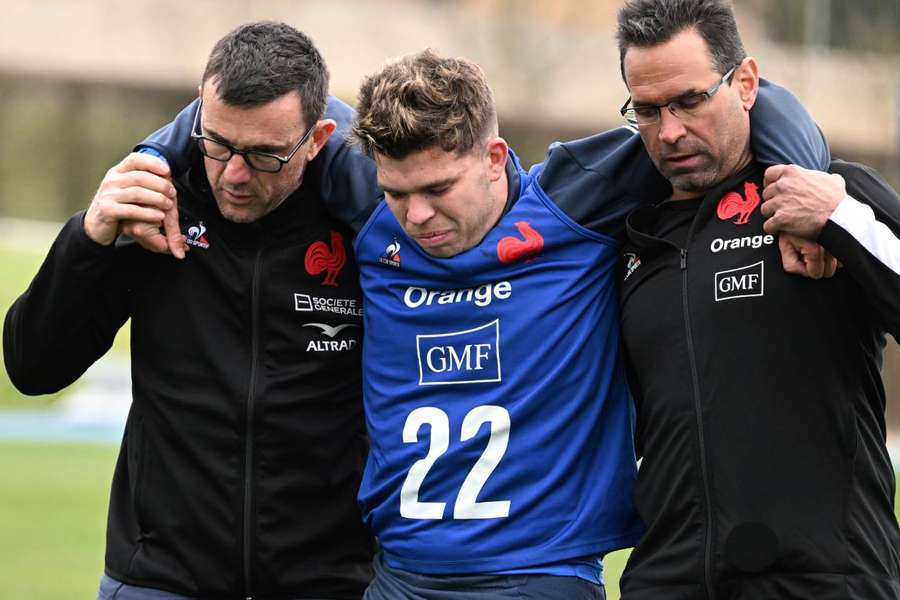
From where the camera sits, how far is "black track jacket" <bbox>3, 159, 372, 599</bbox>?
13.3ft

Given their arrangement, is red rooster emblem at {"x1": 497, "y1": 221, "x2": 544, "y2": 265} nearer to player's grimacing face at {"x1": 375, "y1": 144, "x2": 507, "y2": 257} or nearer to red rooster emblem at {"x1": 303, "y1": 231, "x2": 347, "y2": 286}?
player's grimacing face at {"x1": 375, "y1": 144, "x2": 507, "y2": 257}

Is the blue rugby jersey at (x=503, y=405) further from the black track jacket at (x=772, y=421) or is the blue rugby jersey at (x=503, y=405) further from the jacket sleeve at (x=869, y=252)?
the jacket sleeve at (x=869, y=252)

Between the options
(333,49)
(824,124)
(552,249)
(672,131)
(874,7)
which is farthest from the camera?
(333,49)

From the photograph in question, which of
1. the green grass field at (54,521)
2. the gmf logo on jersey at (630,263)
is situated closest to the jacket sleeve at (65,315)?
the gmf logo on jersey at (630,263)

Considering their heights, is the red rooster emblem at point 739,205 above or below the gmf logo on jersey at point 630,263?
above

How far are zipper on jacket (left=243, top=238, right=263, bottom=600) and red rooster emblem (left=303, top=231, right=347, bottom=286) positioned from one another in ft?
0.52

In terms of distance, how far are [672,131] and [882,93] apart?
57.3ft

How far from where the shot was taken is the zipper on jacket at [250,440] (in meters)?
4.04

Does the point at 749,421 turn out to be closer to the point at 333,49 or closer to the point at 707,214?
the point at 707,214

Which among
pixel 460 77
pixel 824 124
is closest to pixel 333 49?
pixel 824 124

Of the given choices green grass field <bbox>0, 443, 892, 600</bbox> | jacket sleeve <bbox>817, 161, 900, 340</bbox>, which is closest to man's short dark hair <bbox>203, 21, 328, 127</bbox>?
jacket sleeve <bbox>817, 161, 900, 340</bbox>

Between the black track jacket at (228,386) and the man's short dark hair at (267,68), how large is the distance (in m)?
0.35

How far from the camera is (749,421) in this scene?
3.55 m

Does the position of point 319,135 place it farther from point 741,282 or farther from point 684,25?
point 741,282
